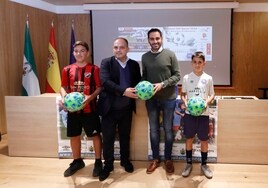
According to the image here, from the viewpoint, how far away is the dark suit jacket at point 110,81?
265 cm

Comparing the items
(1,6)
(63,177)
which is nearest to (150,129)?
(63,177)

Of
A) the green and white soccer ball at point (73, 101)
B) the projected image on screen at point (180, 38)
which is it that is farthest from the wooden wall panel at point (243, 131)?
the projected image on screen at point (180, 38)

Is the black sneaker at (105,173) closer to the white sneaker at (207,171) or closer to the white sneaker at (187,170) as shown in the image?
the white sneaker at (187,170)

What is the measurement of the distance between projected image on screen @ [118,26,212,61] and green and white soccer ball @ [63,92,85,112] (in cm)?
359

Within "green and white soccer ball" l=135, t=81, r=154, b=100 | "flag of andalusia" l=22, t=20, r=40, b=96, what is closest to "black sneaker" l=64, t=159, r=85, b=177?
"green and white soccer ball" l=135, t=81, r=154, b=100

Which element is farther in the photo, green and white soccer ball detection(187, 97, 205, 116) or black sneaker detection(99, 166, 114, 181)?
black sneaker detection(99, 166, 114, 181)

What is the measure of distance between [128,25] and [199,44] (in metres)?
1.60

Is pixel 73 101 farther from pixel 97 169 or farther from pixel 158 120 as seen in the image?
pixel 158 120

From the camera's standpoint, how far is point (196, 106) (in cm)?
247

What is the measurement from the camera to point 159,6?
5.73m

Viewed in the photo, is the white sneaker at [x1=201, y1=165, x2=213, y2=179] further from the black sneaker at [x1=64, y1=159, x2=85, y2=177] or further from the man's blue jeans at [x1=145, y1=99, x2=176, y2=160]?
the black sneaker at [x1=64, y1=159, x2=85, y2=177]

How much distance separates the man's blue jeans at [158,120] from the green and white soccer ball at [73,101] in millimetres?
739

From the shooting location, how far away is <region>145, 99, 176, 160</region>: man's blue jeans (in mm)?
2828

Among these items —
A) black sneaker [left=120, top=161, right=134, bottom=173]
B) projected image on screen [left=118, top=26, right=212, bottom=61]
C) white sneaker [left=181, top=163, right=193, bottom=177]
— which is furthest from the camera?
projected image on screen [left=118, top=26, right=212, bottom=61]
